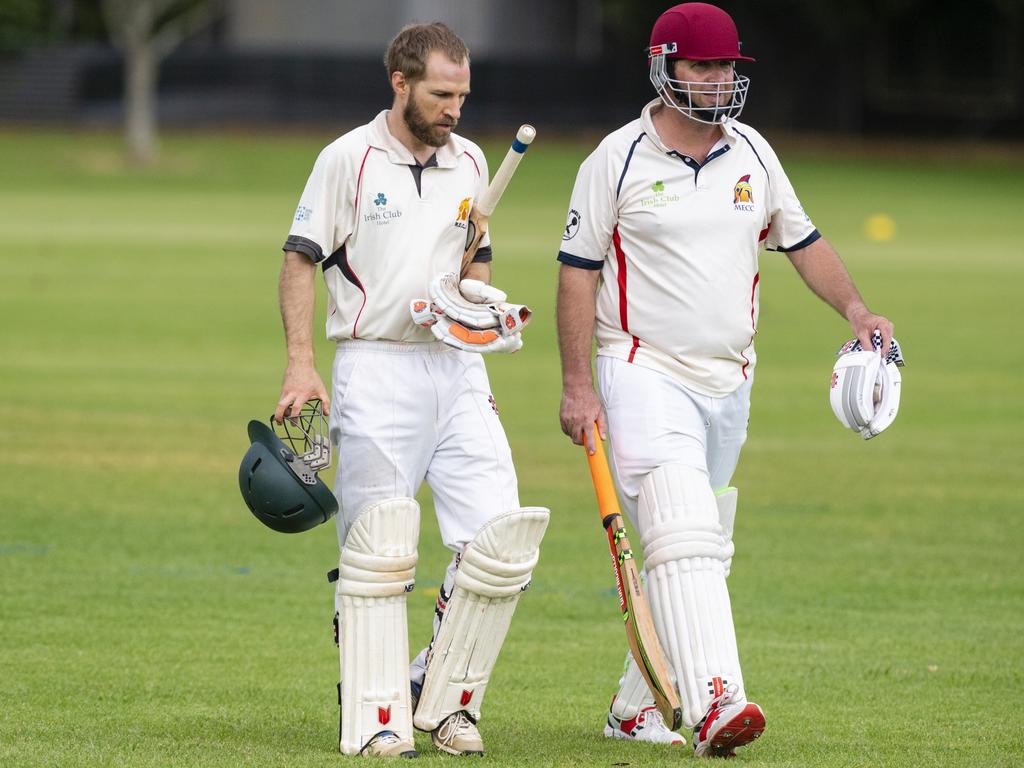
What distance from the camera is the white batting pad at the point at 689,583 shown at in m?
5.14

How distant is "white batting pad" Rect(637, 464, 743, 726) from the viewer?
514 cm

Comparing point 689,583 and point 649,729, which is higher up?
point 689,583

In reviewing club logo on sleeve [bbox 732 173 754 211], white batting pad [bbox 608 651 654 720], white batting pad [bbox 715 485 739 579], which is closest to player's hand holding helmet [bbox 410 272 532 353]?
club logo on sleeve [bbox 732 173 754 211]

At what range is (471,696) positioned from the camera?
210 inches

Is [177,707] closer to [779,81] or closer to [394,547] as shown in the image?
[394,547]

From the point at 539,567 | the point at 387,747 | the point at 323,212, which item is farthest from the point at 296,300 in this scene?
the point at 539,567

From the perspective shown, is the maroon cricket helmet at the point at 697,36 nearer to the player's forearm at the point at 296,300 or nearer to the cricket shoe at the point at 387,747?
the player's forearm at the point at 296,300

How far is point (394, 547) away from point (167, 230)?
26.8m

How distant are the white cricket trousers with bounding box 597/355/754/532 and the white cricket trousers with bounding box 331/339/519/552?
1.19 feet

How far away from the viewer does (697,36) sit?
5.47 m

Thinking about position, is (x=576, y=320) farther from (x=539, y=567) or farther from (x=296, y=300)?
(x=539, y=567)

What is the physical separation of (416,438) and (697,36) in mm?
1470

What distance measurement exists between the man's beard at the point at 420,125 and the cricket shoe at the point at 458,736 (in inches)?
65.8

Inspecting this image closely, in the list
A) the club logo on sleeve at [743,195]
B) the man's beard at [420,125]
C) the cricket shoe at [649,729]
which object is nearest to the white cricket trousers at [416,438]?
the man's beard at [420,125]
